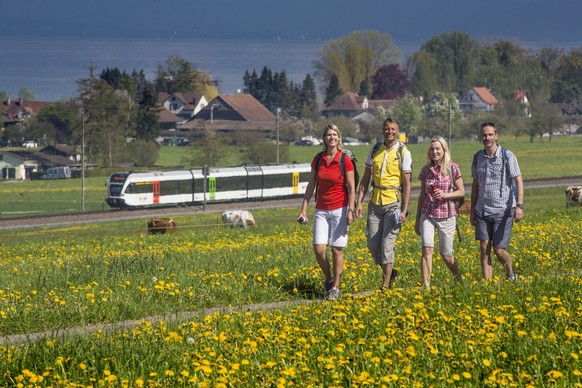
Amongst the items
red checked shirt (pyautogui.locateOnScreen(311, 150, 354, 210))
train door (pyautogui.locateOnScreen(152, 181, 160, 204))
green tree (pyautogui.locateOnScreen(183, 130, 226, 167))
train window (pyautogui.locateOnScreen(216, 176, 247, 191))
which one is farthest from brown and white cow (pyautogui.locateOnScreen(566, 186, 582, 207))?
green tree (pyautogui.locateOnScreen(183, 130, 226, 167))

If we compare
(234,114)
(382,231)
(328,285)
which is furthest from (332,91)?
(328,285)

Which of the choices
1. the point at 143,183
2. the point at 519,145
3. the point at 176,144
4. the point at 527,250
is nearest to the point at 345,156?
the point at 527,250

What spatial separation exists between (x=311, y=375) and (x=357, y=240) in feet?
35.8

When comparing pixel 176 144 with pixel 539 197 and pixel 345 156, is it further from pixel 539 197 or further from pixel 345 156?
pixel 345 156

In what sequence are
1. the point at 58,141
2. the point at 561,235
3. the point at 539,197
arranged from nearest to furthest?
1. the point at 561,235
2. the point at 539,197
3. the point at 58,141

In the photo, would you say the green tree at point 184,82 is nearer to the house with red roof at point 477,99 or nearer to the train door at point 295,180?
the house with red roof at point 477,99

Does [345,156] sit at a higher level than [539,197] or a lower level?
higher

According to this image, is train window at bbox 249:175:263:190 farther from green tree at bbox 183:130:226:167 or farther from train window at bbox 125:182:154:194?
green tree at bbox 183:130:226:167

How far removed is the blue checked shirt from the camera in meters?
12.0

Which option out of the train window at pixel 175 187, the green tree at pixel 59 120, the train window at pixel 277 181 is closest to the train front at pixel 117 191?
the train window at pixel 175 187

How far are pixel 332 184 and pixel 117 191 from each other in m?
51.3

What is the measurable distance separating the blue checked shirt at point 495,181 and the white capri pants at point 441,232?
432mm

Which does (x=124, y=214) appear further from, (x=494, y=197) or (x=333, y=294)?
(x=333, y=294)

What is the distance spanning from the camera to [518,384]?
6.88 metres
